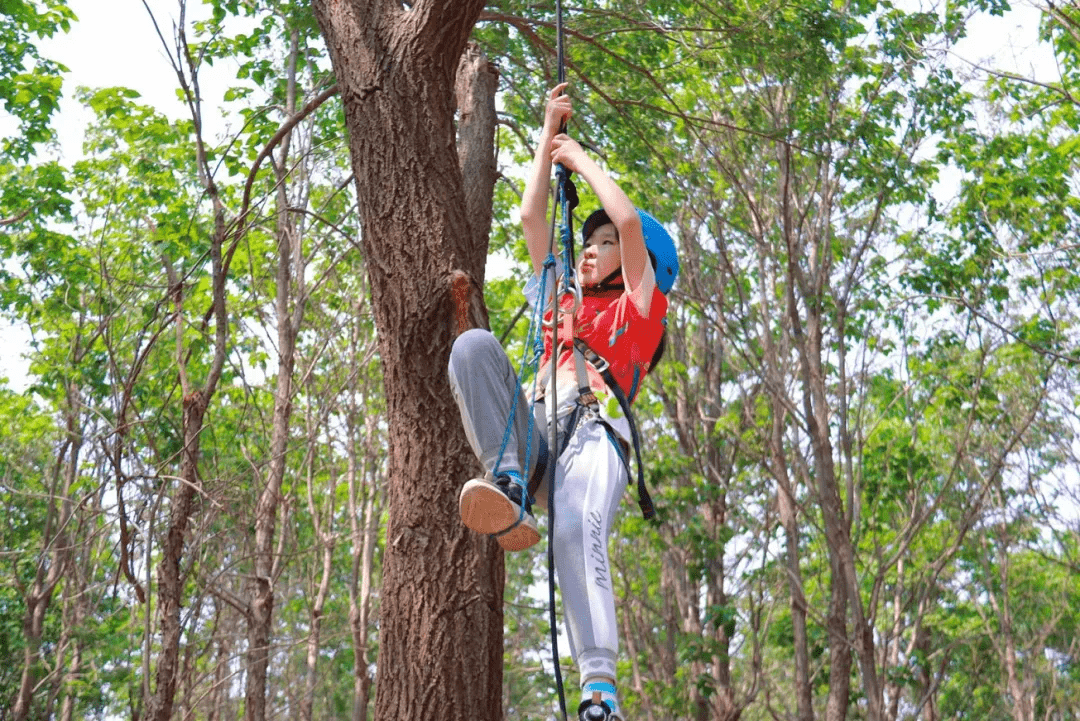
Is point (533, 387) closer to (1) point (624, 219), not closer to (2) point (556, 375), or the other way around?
(2) point (556, 375)

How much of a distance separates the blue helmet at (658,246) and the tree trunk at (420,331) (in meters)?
0.52

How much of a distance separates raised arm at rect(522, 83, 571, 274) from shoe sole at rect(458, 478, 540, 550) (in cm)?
88

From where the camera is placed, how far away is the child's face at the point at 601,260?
322 centimetres

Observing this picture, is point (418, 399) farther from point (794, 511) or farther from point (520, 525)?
point (794, 511)

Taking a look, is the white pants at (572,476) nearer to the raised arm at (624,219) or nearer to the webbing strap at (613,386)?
the webbing strap at (613,386)

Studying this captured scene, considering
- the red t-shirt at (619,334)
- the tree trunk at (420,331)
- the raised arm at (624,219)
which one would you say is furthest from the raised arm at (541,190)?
the tree trunk at (420,331)

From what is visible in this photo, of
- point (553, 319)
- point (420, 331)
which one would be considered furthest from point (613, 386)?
point (420, 331)

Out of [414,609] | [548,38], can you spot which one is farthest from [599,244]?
[548,38]

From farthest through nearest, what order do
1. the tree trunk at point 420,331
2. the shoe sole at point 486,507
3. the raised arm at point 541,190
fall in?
the tree trunk at point 420,331 < the raised arm at point 541,190 < the shoe sole at point 486,507

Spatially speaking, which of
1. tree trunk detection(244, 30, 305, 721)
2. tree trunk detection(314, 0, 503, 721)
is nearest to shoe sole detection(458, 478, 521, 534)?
tree trunk detection(314, 0, 503, 721)

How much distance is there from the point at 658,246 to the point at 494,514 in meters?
1.08

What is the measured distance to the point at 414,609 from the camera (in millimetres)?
3299

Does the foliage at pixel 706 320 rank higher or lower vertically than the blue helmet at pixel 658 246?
higher

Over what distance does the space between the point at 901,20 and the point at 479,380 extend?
7.81 metres
